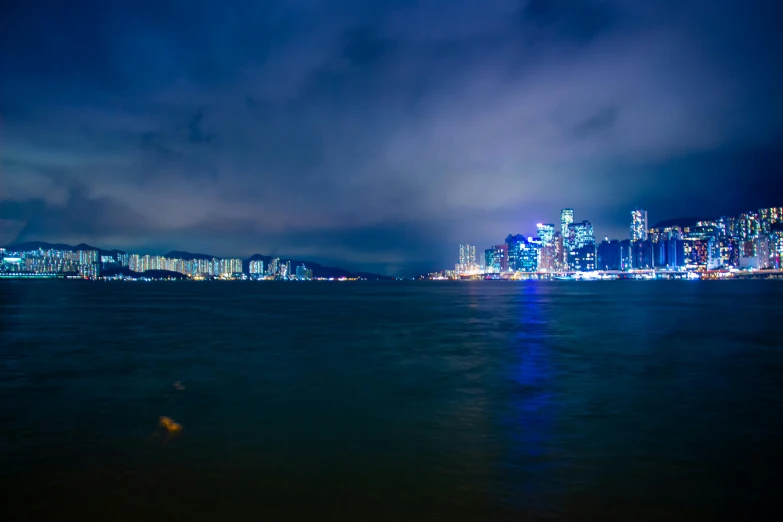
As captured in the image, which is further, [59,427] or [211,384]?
[211,384]

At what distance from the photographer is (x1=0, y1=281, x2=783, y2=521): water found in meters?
7.92

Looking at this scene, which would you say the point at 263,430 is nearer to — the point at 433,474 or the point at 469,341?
the point at 433,474

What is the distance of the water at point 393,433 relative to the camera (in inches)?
312

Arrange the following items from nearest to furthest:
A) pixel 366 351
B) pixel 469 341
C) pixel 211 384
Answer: pixel 211 384 → pixel 366 351 → pixel 469 341

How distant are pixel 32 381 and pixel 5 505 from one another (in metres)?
12.4

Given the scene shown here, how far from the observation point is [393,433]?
11734 mm

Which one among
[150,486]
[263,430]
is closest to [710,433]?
[263,430]

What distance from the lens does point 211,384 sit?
17.3 metres

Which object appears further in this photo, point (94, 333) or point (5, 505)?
point (94, 333)

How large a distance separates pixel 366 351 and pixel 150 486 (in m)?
17.7

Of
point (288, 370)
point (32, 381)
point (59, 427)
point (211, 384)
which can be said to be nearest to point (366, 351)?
point (288, 370)

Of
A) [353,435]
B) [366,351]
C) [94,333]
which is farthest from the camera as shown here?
[94,333]

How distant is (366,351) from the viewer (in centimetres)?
2578

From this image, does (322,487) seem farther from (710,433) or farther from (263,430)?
(710,433)
